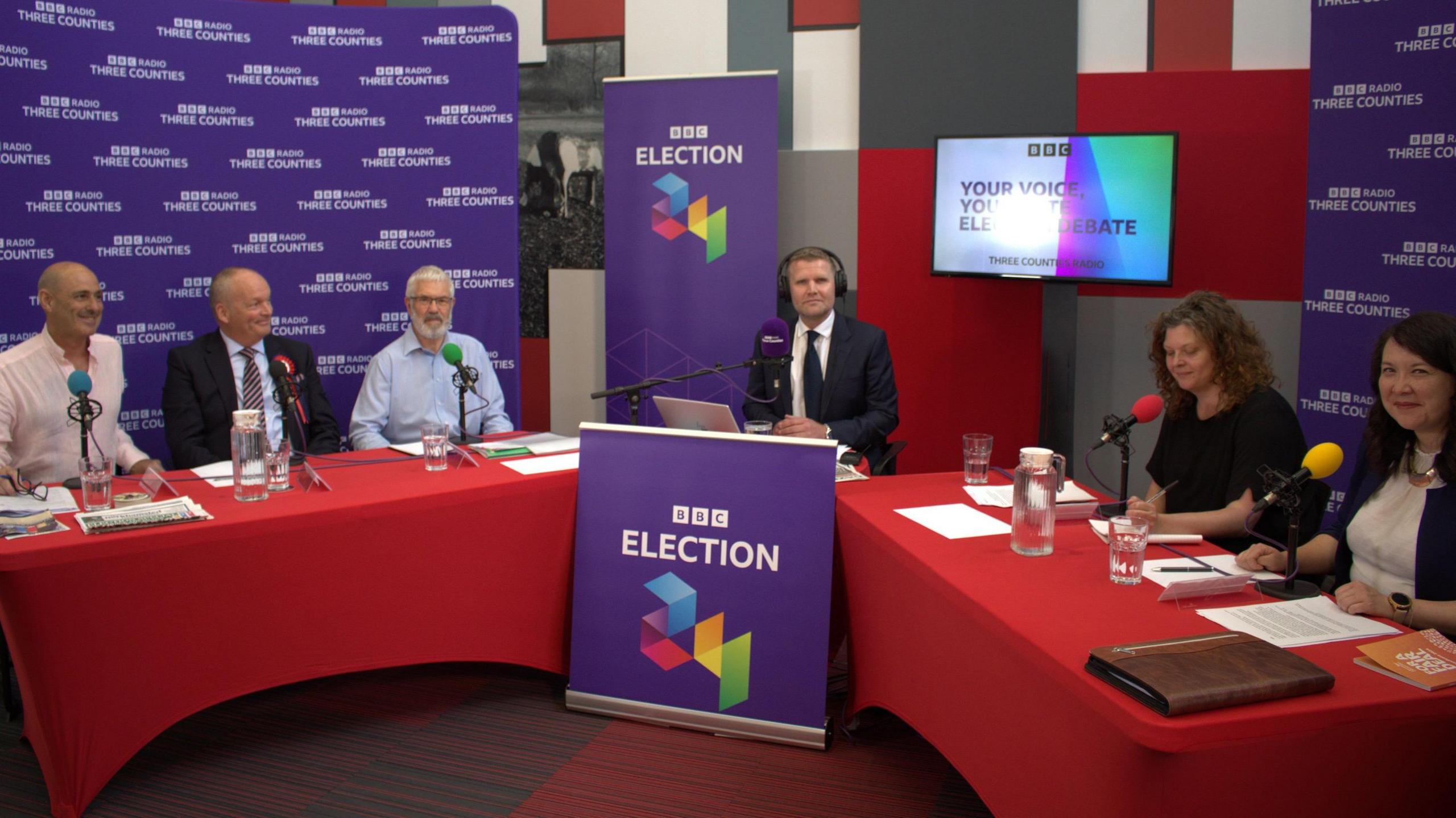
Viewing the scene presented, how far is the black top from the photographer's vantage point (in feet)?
9.21

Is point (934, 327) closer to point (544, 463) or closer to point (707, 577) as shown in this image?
point (544, 463)

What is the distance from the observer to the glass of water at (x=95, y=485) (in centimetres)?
292

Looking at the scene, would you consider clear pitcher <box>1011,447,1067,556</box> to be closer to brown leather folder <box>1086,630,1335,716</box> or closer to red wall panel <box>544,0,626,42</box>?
brown leather folder <box>1086,630,1335,716</box>

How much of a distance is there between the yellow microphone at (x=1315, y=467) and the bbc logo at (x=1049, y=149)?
245 centimetres

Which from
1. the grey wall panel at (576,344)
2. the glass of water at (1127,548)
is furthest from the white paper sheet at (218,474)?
the glass of water at (1127,548)

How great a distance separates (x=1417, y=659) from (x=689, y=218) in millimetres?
3718

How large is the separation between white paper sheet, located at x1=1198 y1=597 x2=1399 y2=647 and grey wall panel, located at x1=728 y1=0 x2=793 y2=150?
3.64 m

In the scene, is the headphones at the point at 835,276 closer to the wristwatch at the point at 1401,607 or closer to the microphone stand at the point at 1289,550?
the microphone stand at the point at 1289,550

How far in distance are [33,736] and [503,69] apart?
3453mm

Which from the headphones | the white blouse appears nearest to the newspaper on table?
the headphones

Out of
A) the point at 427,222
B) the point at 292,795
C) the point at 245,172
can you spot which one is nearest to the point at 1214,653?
the point at 292,795

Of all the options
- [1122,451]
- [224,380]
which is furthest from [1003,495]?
[224,380]

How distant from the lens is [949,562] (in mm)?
2504

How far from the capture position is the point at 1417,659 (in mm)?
Answer: 1864
